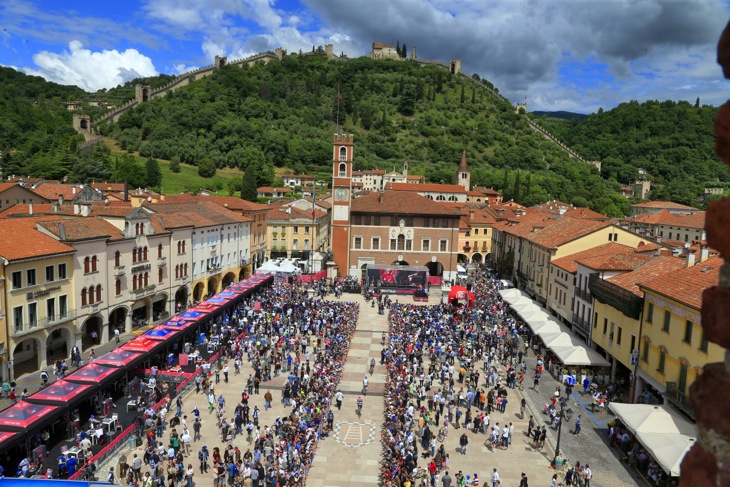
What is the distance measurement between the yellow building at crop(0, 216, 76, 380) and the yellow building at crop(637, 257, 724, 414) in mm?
33529

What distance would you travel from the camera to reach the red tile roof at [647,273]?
29.6m

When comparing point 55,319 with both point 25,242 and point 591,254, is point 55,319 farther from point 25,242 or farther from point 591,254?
point 591,254

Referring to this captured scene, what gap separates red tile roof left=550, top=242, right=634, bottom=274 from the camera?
39.3 metres

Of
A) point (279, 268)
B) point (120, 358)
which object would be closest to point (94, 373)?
point (120, 358)

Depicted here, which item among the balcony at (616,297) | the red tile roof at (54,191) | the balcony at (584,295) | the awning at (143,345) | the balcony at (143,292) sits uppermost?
the red tile roof at (54,191)

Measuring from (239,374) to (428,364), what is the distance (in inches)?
468

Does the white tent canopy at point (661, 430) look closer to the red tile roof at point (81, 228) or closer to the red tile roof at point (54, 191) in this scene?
the red tile roof at point (81, 228)

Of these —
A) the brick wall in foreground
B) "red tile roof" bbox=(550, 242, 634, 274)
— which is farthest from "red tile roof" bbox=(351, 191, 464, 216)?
the brick wall in foreground

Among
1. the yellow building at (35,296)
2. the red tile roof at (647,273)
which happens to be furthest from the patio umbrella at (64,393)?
the red tile roof at (647,273)

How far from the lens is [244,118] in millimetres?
157500

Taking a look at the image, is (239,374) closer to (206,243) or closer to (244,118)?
(206,243)

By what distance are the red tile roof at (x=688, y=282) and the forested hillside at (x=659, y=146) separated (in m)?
131

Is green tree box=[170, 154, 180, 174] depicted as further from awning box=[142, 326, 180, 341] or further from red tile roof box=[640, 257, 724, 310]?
red tile roof box=[640, 257, 724, 310]

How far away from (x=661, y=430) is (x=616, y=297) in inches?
422
